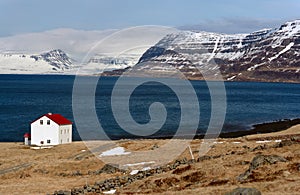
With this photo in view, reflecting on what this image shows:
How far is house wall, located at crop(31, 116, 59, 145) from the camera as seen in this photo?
6938 cm

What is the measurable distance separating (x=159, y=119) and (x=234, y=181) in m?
88.3

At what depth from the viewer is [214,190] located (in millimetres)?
29828

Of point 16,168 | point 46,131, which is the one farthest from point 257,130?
point 16,168

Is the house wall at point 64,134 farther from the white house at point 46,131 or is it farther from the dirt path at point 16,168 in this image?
the dirt path at point 16,168

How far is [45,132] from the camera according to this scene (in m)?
69.6

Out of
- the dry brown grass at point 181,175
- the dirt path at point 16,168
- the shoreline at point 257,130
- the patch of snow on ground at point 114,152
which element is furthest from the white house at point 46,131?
the shoreline at point 257,130

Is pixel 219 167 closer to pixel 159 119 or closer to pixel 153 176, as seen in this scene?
pixel 153 176

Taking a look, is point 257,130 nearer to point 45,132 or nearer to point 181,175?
point 45,132

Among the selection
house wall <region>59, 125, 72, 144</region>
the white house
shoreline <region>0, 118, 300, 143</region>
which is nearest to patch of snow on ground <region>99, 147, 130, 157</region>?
the white house

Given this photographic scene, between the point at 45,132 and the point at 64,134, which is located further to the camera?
the point at 64,134

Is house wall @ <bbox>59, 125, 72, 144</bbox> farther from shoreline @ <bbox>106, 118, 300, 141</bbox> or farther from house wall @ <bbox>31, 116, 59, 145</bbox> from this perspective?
shoreline @ <bbox>106, 118, 300, 141</bbox>

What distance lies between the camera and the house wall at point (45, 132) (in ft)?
228

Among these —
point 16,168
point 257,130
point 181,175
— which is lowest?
point 257,130

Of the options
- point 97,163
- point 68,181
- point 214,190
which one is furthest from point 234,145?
point 214,190
